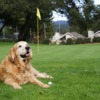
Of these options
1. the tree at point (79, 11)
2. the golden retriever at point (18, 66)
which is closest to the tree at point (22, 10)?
the tree at point (79, 11)

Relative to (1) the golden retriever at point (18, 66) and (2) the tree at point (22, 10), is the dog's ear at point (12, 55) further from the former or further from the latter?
(2) the tree at point (22, 10)

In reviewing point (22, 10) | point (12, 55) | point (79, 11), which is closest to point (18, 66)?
point (12, 55)

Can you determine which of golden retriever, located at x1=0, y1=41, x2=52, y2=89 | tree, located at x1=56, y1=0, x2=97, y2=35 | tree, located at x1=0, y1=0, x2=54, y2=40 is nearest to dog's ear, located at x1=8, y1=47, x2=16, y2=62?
golden retriever, located at x1=0, y1=41, x2=52, y2=89

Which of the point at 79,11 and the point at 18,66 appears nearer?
the point at 18,66

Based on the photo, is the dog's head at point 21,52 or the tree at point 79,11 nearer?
the dog's head at point 21,52

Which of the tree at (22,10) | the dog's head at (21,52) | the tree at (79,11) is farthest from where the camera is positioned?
the tree at (79,11)

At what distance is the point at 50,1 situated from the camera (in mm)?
60625

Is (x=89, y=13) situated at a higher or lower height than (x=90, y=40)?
higher

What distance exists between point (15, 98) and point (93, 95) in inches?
57.4

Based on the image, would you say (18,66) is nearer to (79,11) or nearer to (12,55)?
(12,55)

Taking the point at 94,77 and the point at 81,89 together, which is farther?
the point at 94,77

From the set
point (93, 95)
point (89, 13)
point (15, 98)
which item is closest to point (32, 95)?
point (15, 98)

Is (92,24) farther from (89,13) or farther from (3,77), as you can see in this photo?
(3,77)

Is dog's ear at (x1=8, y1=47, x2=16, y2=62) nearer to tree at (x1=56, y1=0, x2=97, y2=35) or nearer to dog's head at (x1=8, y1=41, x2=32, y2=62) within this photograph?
dog's head at (x1=8, y1=41, x2=32, y2=62)
